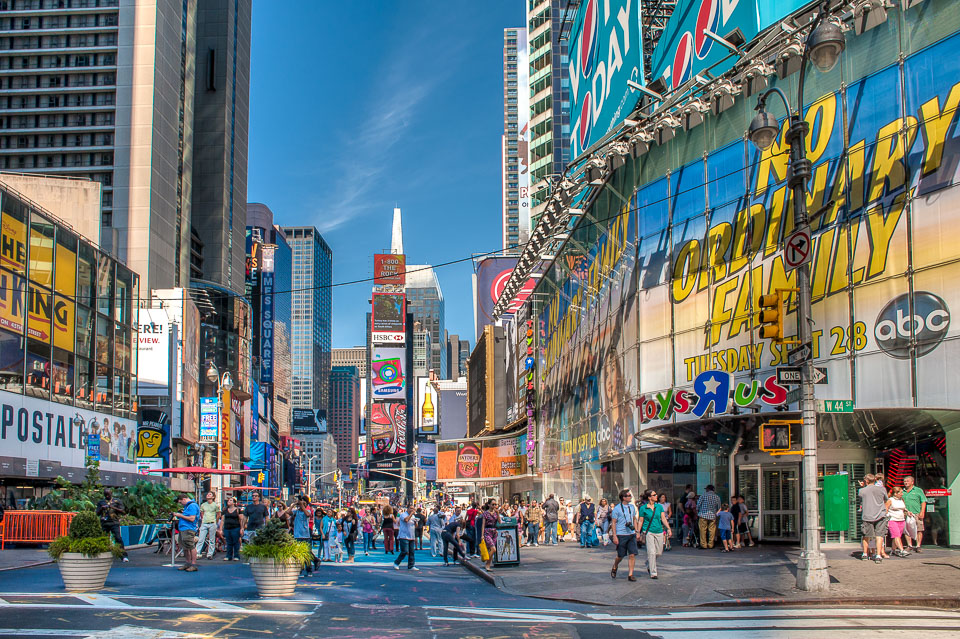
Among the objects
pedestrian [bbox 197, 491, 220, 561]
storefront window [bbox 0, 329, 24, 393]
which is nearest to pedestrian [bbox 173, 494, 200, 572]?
pedestrian [bbox 197, 491, 220, 561]

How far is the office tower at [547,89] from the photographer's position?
104375 mm

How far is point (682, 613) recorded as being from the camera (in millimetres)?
13703

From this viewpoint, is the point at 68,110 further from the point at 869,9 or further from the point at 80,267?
the point at 869,9

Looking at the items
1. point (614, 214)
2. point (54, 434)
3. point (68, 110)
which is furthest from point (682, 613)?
point (68, 110)

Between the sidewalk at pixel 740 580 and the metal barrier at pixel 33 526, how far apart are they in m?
14.6

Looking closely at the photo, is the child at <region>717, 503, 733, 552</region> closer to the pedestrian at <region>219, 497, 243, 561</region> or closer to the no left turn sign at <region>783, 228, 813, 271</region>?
the no left turn sign at <region>783, 228, 813, 271</region>

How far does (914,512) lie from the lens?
19688 millimetres

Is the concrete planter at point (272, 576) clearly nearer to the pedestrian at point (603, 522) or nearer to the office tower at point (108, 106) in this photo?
the pedestrian at point (603, 522)

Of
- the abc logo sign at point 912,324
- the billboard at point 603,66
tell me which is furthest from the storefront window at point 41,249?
the abc logo sign at point 912,324

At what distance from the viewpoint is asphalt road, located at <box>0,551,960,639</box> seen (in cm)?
1138

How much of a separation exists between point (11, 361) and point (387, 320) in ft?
479

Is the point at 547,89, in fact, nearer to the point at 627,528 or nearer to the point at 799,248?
the point at 627,528

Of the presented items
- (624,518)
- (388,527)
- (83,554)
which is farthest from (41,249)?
(624,518)

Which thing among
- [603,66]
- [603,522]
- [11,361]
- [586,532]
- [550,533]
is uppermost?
[603,66]
